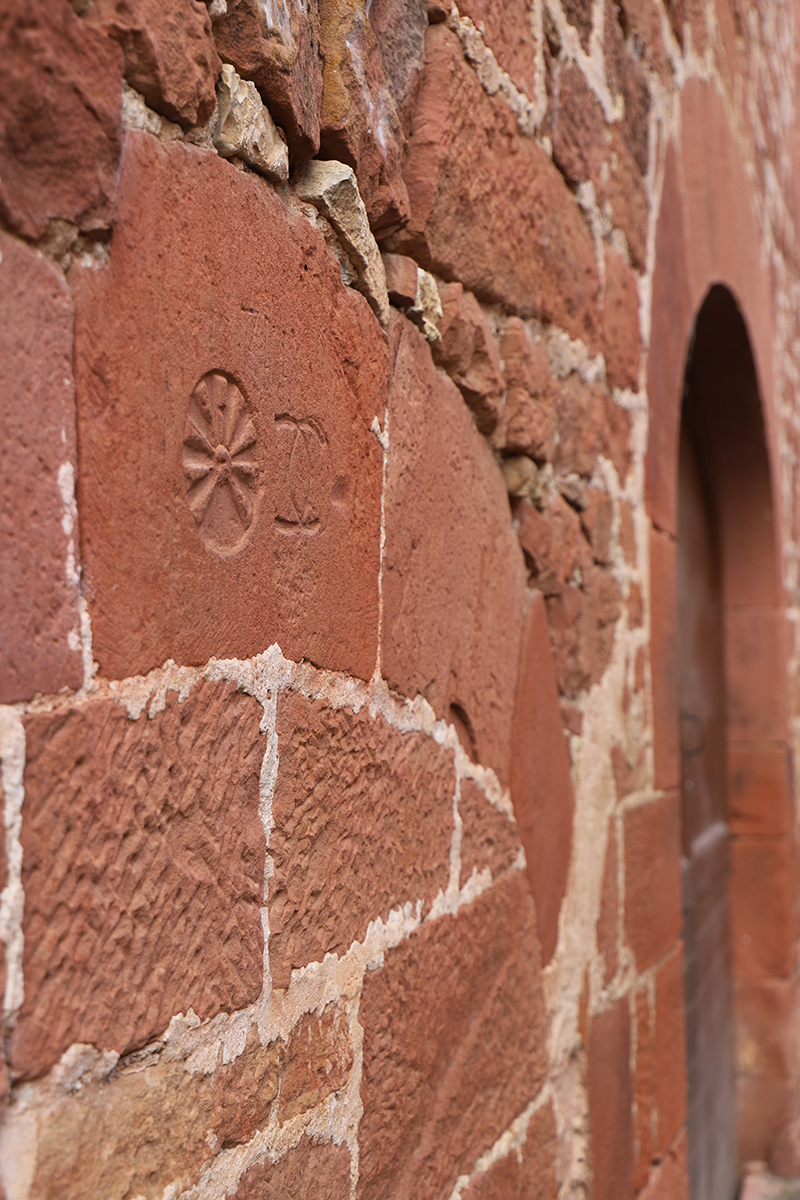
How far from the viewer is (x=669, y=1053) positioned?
1.92 meters

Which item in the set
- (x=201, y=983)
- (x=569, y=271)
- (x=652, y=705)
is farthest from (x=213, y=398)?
(x=652, y=705)

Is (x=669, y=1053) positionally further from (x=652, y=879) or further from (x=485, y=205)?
(x=485, y=205)

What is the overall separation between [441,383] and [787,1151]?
9.61 feet

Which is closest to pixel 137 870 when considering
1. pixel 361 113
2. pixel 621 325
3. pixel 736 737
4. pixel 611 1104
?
pixel 361 113

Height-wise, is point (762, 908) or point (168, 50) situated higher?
point (168, 50)

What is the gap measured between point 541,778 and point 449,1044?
0.39 metres

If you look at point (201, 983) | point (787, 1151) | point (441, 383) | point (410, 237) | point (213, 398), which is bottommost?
point (787, 1151)

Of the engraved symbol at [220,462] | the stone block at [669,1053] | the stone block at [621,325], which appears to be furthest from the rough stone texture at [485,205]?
the stone block at [669,1053]

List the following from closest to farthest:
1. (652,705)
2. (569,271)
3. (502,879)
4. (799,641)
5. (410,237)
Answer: (410,237) < (502,879) < (569,271) < (652,705) < (799,641)

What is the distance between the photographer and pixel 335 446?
0.87 meters

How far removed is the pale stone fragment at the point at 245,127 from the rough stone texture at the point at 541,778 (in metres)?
0.73

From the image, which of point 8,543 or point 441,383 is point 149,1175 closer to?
point 8,543

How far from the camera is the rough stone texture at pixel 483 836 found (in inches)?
45.0

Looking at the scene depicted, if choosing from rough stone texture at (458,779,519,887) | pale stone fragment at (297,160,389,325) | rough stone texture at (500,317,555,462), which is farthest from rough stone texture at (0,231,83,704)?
rough stone texture at (500,317,555,462)
